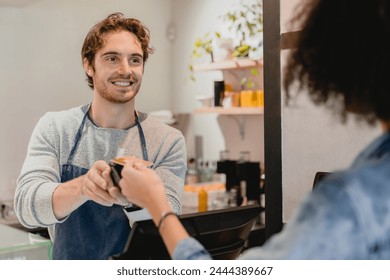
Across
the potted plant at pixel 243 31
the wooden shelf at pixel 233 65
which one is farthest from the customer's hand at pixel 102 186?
the wooden shelf at pixel 233 65

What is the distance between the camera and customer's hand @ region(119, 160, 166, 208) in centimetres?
111

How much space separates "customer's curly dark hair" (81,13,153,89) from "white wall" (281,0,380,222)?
1.52 feet

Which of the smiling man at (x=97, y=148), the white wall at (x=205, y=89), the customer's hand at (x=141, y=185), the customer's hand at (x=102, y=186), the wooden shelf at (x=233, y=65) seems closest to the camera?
the customer's hand at (x=141, y=185)

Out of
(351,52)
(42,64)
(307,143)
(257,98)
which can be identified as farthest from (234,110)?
(351,52)

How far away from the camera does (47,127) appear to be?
5.52 feet

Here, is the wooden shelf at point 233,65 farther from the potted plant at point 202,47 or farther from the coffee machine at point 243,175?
the coffee machine at point 243,175

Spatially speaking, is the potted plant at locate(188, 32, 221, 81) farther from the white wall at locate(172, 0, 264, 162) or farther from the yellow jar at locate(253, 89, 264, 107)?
the yellow jar at locate(253, 89, 264, 107)

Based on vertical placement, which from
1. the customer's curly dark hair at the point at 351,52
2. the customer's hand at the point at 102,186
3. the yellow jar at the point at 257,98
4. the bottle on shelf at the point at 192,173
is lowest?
the bottle on shelf at the point at 192,173

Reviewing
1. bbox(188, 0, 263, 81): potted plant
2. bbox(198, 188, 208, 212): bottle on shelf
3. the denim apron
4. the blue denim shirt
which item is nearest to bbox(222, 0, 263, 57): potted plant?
bbox(188, 0, 263, 81): potted plant

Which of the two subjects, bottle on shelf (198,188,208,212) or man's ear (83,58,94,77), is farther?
bottle on shelf (198,188,208,212)

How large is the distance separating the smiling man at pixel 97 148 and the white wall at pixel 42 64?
0.18ft

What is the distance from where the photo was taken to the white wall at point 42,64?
174 centimetres

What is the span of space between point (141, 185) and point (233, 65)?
2.07 metres
